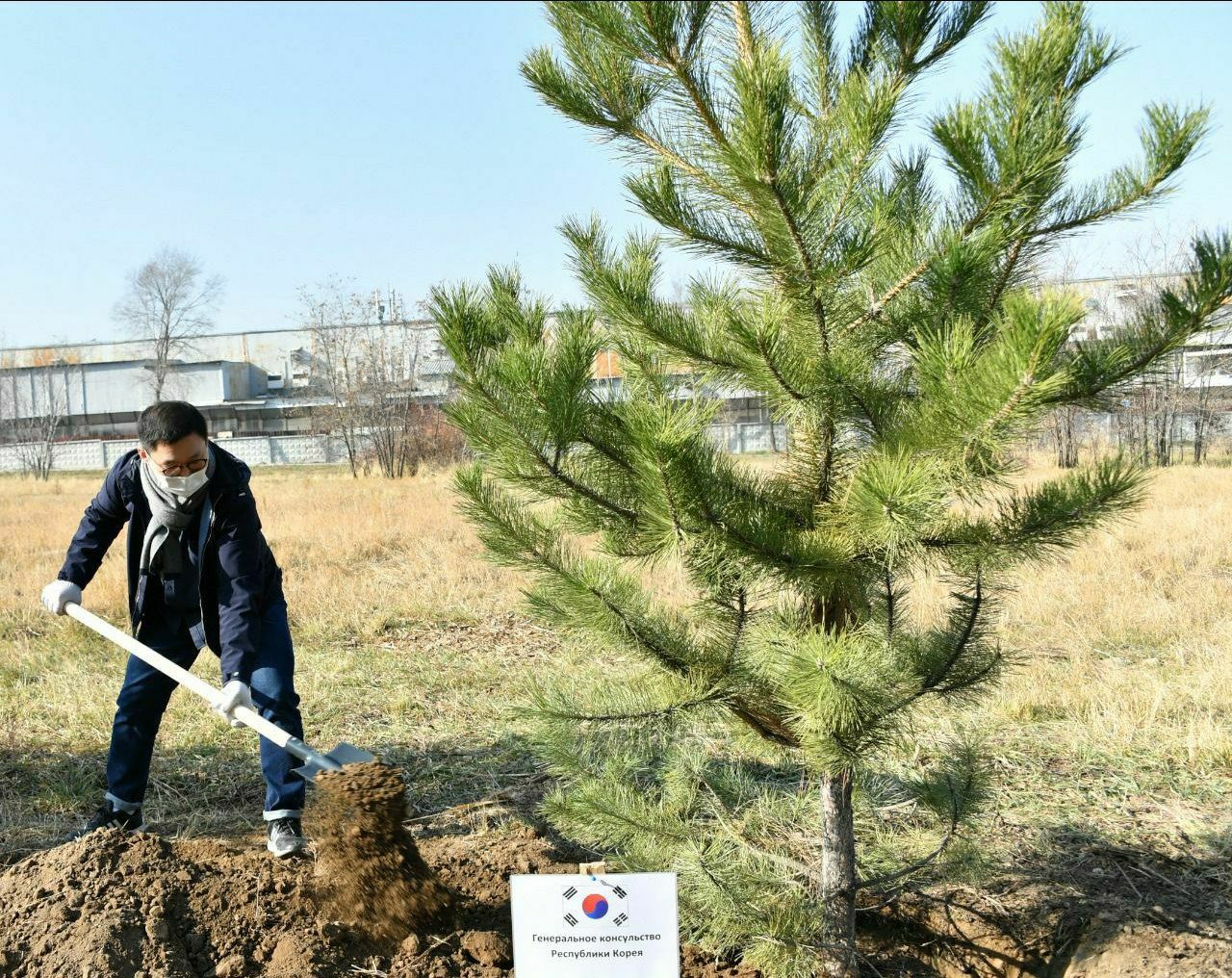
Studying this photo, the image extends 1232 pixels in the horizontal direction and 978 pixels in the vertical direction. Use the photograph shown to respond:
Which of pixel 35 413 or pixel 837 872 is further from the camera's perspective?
pixel 35 413

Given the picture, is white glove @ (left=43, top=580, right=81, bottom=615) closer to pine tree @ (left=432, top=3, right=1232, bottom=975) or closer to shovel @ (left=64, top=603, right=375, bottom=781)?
shovel @ (left=64, top=603, right=375, bottom=781)

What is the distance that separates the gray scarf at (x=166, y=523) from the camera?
3512 mm

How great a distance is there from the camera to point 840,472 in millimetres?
2629

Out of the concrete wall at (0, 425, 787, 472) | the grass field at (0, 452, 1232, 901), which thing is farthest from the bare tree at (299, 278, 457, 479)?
the grass field at (0, 452, 1232, 901)

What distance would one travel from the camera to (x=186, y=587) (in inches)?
142

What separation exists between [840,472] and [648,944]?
4.15 ft

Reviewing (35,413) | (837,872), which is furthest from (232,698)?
(35,413)

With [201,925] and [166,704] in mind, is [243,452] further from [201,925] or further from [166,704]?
[201,925]

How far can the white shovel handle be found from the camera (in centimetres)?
317

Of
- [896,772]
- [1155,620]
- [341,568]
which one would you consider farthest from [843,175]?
[341,568]

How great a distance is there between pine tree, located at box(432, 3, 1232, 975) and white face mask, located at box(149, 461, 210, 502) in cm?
124

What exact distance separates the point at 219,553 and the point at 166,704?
2.13 feet

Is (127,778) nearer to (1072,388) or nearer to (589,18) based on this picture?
(589,18)

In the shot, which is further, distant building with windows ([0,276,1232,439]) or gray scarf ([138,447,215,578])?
distant building with windows ([0,276,1232,439])
